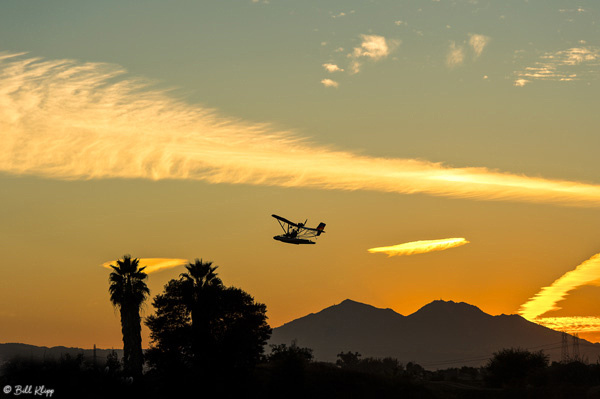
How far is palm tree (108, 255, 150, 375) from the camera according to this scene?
87000 mm

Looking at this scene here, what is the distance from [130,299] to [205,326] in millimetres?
10326

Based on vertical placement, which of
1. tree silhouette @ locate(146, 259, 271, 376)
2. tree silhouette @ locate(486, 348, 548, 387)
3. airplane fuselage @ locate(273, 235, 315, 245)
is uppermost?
airplane fuselage @ locate(273, 235, 315, 245)

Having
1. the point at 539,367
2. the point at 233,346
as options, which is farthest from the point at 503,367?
the point at 233,346

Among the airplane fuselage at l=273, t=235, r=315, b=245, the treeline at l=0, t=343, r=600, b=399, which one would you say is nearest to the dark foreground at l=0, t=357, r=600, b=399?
the treeline at l=0, t=343, r=600, b=399

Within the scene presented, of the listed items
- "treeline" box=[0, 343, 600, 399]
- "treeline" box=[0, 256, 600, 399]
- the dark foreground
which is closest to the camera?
the dark foreground

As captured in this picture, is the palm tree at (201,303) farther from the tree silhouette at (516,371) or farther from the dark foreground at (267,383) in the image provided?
the tree silhouette at (516,371)

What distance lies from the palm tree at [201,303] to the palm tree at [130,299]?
590 centimetres

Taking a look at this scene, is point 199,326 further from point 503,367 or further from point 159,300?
point 503,367

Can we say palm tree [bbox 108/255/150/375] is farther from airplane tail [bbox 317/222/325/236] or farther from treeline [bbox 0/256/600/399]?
airplane tail [bbox 317/222/325/236]

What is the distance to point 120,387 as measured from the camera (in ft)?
209

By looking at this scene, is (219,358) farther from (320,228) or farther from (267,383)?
(320,228)

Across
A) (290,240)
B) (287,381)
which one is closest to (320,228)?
(290,240)

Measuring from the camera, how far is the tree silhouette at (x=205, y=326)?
83.9 meters

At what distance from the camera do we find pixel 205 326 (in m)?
86.2
